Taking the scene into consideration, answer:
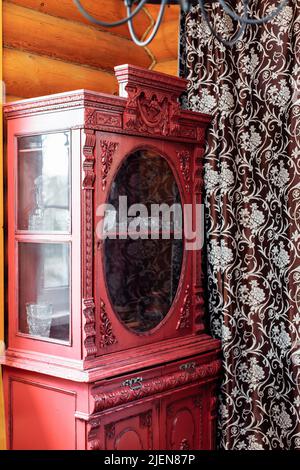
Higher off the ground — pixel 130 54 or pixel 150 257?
pixel 130 54

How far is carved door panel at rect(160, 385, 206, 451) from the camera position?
93.2 inches

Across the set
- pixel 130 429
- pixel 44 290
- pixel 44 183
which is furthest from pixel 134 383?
pixel 44 183

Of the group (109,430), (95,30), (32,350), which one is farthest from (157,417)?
(95,30)

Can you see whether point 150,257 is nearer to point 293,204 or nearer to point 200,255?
point 200,255

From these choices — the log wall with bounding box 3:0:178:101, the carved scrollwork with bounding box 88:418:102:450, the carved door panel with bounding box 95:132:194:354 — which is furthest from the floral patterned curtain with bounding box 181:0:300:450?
the carved scrollwork with bounding box 88:418:102:450

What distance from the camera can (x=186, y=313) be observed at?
2.55 m

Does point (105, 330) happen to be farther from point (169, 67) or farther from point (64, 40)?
point (169, 67)

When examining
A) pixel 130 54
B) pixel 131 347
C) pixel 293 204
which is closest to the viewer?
pixel 131 347

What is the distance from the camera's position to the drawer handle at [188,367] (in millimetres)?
2427

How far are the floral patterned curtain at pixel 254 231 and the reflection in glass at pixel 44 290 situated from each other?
0.91 metres

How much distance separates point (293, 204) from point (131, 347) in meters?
1.01

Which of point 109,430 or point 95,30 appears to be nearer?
point 109,430

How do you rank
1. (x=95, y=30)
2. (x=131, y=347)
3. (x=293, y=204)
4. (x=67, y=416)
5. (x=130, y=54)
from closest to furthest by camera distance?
(x=67, y=416)
(x=131, y=347)
(x=293, y=204)
(x=95, y=30)
(x=130, y=54)

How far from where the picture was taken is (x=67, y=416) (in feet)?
6.72
